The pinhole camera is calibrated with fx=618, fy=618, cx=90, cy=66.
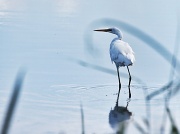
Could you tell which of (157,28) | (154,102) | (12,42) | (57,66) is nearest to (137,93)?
(154,102)

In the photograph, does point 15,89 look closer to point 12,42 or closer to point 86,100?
point 86,100

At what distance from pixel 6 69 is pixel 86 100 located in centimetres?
181

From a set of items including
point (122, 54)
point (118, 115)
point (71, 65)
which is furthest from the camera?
point (71, 65)

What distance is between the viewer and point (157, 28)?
1352 cm

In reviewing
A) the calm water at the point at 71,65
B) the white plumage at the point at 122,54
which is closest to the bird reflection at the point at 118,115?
the calm water at the point at 71,65

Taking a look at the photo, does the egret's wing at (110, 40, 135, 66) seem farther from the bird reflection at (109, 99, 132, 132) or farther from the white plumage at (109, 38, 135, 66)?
the bird reflection at (109, 99, 132, 132)

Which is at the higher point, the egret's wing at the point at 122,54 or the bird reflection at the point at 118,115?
the bird reflection at the point at 118,115

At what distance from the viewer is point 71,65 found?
32.1ft

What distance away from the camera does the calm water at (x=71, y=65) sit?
6.61 m

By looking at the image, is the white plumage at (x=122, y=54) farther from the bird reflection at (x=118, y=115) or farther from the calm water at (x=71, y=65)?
the bird reflection at (x=118, y=115)

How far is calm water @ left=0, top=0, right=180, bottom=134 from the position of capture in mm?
6613

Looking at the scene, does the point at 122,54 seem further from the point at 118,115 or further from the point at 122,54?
the point at 118,115

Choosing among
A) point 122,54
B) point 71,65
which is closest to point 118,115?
point 122,54

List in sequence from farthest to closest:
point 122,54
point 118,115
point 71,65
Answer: point 71,65, point 122,54, point 118,115
